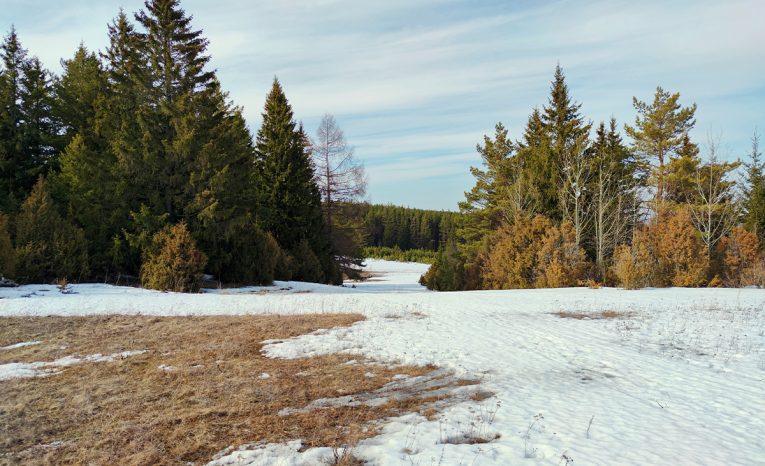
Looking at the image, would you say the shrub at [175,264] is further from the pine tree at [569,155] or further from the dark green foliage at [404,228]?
the dark green foliage at [404,228]

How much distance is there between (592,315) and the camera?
1293cm

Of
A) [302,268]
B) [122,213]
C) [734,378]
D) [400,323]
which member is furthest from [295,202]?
[734,378]

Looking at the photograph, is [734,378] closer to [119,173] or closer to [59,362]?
[59,362]

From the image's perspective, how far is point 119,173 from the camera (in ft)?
66.9

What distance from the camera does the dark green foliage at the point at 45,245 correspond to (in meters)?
17.3

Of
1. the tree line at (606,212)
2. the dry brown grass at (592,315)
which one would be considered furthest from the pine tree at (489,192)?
the dry brown grass at (592,315)

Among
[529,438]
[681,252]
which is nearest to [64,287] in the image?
[529,438]

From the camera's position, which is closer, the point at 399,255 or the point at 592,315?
the point at 592,315

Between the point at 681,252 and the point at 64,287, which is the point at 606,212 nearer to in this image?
the point at 681,252

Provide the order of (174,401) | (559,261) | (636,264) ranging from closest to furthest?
1. (174,401)
2. (636,264)
3. (559,261)

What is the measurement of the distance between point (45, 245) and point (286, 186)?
1384cm

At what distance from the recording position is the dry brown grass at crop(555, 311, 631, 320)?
12602mm

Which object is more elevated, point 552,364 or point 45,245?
point 45,245

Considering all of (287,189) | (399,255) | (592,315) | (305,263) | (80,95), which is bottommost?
(592,315)
